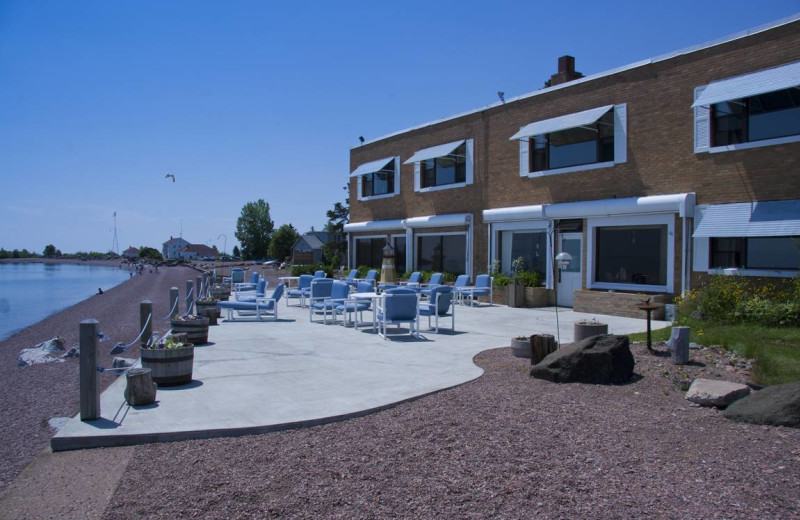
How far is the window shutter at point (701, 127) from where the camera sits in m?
13.3

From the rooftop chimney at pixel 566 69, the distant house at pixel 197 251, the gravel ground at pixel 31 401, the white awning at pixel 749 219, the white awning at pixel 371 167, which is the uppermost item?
the rooftop chimney at pixel 566 69

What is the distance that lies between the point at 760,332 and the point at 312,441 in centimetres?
755

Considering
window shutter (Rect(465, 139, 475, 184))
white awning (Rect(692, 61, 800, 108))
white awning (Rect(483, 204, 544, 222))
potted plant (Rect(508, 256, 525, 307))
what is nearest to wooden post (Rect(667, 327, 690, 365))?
white awning (Rect(692, 61, 800, 108))

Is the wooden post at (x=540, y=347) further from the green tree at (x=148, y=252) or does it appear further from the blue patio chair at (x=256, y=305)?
the green tree at (x=148, y=252)

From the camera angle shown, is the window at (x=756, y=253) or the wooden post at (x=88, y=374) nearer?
the wooden post at (x=88, y=374)

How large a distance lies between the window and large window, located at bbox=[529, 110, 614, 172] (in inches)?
155

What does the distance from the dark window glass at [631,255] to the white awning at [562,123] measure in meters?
2.95

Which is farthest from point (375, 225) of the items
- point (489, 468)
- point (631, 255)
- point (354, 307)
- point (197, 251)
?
point (197, 251)

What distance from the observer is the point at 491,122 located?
19672 millimetres

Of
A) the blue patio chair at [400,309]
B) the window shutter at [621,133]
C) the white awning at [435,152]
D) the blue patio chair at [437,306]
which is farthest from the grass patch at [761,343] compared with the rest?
the white awning at [435,152]

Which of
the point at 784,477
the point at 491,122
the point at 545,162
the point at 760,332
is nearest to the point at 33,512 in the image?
the point at 784,477

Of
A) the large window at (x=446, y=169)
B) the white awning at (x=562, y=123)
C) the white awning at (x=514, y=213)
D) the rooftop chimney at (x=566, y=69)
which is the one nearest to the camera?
the white awning at (x=562, y=123)

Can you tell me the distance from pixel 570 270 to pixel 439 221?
603 cm

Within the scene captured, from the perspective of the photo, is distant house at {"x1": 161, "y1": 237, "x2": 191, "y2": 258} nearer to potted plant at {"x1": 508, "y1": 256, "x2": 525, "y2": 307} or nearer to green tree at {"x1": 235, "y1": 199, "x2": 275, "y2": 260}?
green tree at {"x1": 235, "y1": 199, "x2": 275, "y2": 260}
